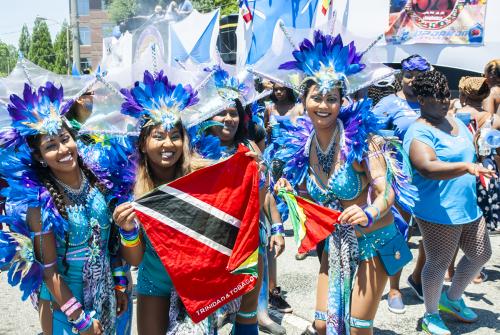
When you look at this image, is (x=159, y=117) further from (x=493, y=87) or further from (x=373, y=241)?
(x=493, y=87)

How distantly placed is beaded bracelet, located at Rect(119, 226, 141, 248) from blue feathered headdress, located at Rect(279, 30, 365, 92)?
1.33 meters

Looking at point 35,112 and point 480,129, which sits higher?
point 35,112

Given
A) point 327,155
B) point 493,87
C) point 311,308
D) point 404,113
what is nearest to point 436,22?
point 493,87

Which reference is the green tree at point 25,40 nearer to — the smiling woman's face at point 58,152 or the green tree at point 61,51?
the green tree at point 61,51

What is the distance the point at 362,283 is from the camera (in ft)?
10.2

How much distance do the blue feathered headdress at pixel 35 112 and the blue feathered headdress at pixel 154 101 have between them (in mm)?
352

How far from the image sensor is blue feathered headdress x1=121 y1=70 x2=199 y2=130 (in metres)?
2.76

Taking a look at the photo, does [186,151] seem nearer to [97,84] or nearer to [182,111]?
[182,111]

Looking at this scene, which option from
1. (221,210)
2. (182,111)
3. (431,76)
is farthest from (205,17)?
(221,210)

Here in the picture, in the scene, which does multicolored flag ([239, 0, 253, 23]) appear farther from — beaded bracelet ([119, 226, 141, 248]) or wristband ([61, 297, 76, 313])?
wristband ([61, 297, 76, 313])

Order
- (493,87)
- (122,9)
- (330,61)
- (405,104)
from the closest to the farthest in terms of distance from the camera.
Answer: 1. (330,61)
2. (405,104)
3. (493,87)
4. (122,9)

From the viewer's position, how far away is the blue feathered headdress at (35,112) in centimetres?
258

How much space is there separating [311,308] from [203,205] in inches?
89.2

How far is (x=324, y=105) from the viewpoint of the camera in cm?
308
